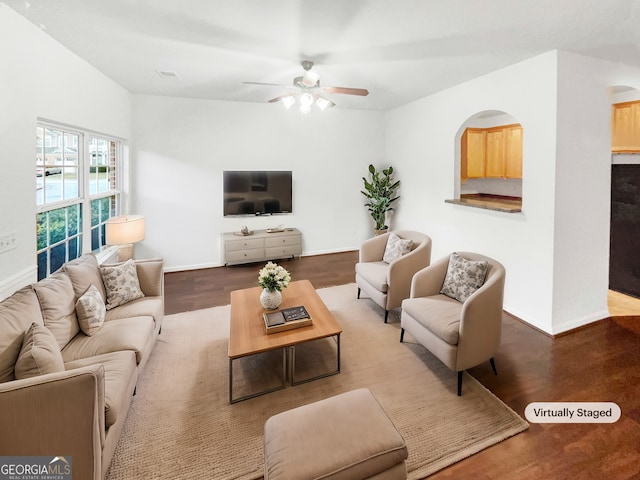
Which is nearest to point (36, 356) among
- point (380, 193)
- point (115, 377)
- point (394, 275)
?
point (115, 377)

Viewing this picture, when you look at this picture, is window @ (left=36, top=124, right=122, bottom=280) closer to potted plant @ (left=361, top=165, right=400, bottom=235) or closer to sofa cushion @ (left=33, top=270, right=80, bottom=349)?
sofa cushion @ (left=33, top=270, right=80, bottom=349)

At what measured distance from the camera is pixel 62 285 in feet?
7.88

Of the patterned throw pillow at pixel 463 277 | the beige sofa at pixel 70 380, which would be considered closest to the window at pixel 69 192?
the beige sofa at pixel 70 380

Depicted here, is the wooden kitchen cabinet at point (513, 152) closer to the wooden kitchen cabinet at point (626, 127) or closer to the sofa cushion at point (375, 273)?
the wooden kitchen cabinet at point (626, 127)

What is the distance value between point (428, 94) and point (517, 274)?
9.90 feet

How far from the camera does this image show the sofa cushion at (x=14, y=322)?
1662mm

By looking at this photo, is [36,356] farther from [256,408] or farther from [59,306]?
[256,408]

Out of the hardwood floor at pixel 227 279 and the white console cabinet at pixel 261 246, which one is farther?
the white console cabinet at pixel 261 246

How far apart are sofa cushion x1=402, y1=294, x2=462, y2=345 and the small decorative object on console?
1148 millimetres

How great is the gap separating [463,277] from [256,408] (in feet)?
6.64

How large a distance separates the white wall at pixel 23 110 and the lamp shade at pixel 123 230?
1.00 metres

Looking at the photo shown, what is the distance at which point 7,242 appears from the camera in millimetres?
2416

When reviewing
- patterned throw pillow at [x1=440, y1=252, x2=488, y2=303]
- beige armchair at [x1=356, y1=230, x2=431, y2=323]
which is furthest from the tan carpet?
patterned throw pillow at [x1=440, y1=252, x2=488, y2=303]

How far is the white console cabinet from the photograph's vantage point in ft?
18.0
